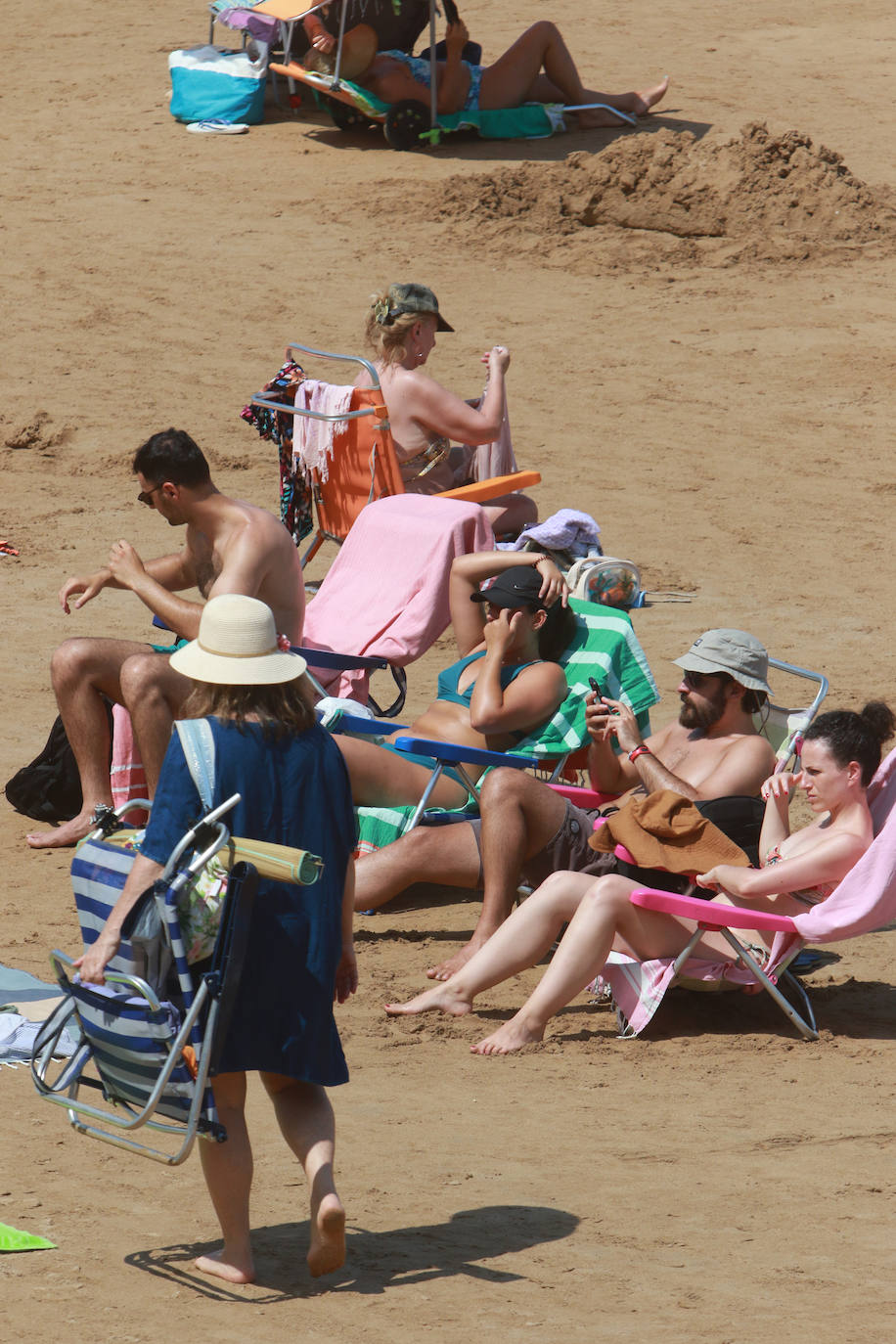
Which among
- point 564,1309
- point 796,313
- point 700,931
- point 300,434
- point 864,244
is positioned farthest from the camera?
point 864,244

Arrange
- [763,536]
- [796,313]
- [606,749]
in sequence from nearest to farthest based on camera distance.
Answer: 1. [606,749]
2. [763,536]
3. [796,313]

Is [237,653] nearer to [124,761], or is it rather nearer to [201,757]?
[201,757]

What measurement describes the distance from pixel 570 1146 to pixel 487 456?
457 cm

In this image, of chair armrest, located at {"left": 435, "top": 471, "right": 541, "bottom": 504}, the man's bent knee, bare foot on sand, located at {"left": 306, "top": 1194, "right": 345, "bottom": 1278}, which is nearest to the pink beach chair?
the man's bent knee

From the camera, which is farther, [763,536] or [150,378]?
[150,378]

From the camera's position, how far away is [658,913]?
207 inches

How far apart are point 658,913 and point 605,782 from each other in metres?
0.93

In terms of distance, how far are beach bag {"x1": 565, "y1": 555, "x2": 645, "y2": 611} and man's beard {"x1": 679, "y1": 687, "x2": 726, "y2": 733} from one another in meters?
1.33

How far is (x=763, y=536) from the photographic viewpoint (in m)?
10.6

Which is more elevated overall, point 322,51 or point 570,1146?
point 322,51

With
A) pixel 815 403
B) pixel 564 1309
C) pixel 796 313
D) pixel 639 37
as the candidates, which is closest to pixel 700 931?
pixel 564 1309

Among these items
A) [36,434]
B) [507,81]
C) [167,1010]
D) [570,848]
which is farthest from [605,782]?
[507,81]

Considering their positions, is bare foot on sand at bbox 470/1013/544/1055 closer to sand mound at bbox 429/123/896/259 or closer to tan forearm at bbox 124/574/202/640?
tan forearm at bbox 124/574/202/640

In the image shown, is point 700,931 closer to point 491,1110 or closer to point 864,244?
point 491,1110
